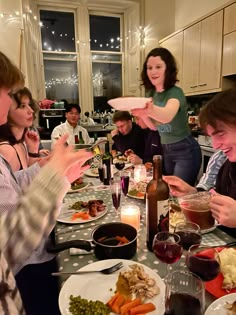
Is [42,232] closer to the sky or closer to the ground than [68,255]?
closer to the sky

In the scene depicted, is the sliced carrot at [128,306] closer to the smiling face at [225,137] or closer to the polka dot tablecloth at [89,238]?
the polka dot tablecloth at [89,238]

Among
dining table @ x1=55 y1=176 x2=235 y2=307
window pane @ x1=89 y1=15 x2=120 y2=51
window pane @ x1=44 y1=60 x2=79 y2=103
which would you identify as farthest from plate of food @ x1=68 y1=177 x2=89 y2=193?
window pane @ x1=89 y1=15 x2=120 y2=51

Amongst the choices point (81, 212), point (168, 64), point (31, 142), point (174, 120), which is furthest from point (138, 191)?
point (31, 142)

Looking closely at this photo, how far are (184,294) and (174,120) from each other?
1459 mm

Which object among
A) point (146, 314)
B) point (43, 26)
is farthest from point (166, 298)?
point (43, 26)

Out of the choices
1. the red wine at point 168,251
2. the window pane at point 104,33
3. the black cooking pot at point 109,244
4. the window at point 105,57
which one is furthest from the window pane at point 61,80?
the red wine at point 168,251

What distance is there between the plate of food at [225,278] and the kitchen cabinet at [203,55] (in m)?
3.22

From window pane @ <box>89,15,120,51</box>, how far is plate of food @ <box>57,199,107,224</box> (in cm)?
414

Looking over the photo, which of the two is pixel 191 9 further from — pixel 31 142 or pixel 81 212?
pixel 81 212

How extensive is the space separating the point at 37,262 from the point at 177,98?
1.36 m

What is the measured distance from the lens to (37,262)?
3.48 ft

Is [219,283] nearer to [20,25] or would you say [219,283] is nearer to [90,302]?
[90,302]

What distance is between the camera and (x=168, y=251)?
767mm

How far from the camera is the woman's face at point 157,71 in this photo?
6.10 feet
